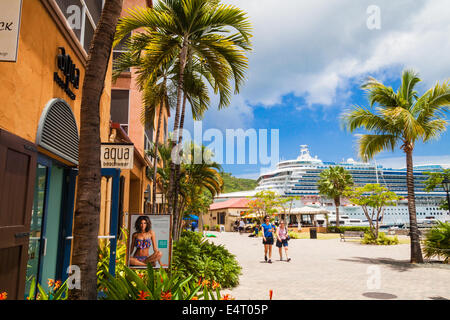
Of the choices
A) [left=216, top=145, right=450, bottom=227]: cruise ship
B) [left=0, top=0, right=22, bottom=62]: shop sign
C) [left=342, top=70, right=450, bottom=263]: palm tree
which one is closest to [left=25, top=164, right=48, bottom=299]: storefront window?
[left=0, top=0, right=22, bottom=62]: shop sign

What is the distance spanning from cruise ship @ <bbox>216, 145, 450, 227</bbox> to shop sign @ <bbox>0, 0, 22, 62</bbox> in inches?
2801

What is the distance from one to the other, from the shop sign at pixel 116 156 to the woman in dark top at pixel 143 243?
3.13ft

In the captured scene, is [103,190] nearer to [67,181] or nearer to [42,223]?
[67,181]

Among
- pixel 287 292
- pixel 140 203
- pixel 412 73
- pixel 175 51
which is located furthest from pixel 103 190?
pixel 412 73

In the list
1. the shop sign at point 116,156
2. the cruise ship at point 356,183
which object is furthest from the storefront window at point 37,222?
the cruise ship at point 356,183

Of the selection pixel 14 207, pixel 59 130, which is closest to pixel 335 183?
pixel 59 130

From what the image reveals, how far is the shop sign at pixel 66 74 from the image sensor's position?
533 cm

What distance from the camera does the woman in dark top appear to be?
502 cm

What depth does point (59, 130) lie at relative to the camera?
5.29 m

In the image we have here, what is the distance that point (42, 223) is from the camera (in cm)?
482

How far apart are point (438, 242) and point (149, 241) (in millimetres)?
10972

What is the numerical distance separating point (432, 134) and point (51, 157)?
41.3 feet

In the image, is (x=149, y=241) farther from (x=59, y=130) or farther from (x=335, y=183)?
(x=335, y=183)

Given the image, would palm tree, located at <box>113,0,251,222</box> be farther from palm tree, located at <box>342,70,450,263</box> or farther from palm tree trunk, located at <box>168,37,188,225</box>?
palm tree, located at <box>342,70,450,263</box>
